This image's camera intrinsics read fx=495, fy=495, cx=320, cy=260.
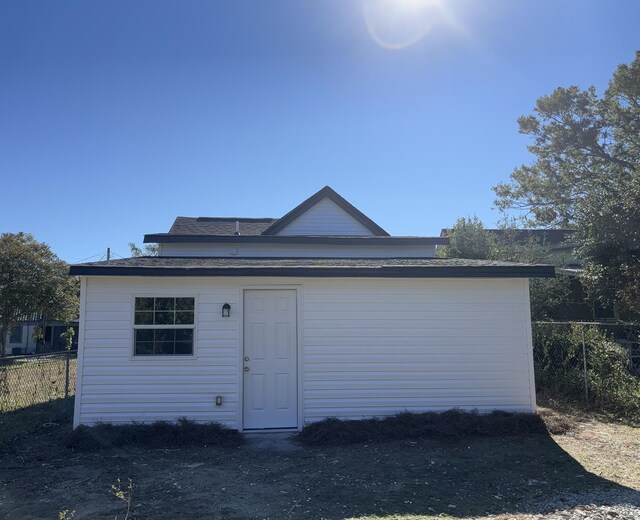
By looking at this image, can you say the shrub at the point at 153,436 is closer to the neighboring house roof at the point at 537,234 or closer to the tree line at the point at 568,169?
the tree line at the point at 568,169

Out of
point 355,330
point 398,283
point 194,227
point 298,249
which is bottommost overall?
point 355,330

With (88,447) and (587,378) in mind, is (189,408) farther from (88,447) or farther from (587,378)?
Answer: (587,378)

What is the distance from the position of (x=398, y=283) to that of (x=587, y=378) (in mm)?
4512

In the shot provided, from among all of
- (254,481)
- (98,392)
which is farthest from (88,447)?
(254,481)

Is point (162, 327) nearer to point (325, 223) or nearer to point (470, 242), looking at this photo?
point (325, 223)

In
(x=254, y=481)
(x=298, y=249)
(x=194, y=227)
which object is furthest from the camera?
(x=194, y=227)

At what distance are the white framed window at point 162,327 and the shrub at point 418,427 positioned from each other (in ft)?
8.11

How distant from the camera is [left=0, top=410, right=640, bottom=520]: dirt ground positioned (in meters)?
4.95

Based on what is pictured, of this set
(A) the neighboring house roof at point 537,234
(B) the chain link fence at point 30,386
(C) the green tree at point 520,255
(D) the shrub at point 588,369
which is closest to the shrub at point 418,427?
(D) the shrub at point 588,369

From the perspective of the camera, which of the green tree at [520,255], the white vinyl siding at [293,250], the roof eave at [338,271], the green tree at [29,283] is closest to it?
the roof eave at [338,271]

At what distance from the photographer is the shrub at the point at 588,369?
895 cm

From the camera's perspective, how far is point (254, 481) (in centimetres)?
580

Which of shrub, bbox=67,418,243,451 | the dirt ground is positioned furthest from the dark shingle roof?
the dirt ground

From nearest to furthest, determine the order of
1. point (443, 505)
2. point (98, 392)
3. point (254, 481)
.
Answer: point (443, 505)
point (254, 481)
point (98, 392)
